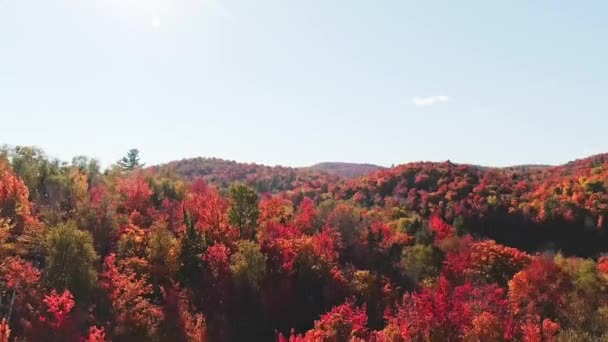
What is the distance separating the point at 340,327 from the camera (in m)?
61.4

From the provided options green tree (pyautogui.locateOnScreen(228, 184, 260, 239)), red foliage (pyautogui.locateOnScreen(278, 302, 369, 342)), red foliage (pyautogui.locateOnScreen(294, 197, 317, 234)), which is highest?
green tree (pyautogui.locateOnScreen(228, 184, 260, 239))

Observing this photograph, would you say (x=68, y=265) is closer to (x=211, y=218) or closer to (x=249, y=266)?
(x=249, y=266)

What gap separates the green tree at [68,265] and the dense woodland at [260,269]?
151 mm

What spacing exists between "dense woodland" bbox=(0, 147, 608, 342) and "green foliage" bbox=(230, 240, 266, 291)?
249 mm

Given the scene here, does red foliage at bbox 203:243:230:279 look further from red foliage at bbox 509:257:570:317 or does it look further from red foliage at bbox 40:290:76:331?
red foliage at bbox 509:257:570:317

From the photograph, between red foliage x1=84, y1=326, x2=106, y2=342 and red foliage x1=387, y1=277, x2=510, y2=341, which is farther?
red foliage x1=387, y1=277, x2=510, y2=341

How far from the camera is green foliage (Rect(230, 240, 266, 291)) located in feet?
250

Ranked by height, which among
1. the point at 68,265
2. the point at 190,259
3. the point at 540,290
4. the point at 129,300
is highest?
the point at 68,265

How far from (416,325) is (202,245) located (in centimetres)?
3378

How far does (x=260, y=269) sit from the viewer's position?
7775cm

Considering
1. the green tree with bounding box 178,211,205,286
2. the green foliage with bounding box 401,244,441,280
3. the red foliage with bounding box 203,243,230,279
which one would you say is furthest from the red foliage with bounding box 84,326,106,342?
the green foliage with bounding box 401,244,441,280

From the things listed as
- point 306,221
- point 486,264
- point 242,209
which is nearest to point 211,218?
point 242,209

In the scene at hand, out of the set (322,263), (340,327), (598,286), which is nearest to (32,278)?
(340,327)

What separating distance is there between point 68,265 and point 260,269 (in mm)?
25985
